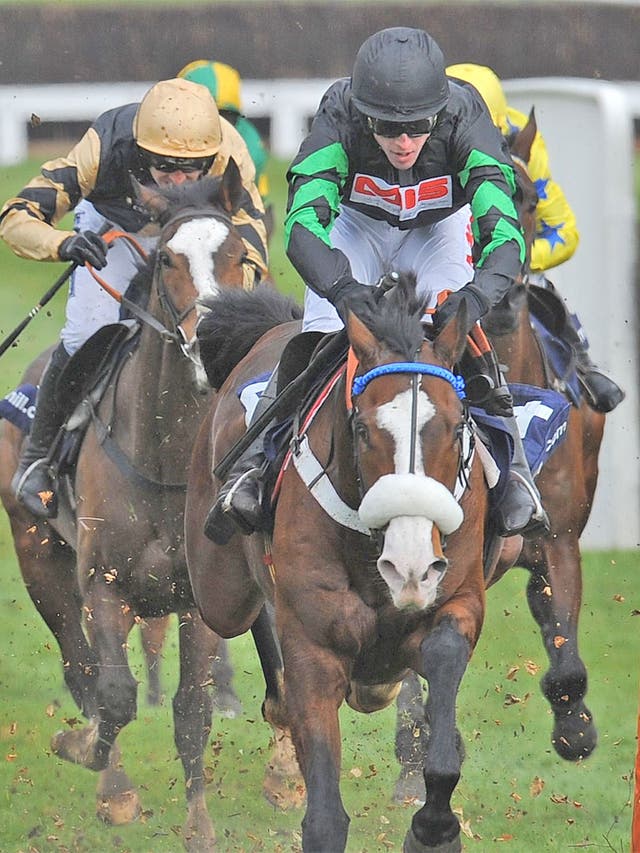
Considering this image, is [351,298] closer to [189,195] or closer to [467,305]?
[467,305]

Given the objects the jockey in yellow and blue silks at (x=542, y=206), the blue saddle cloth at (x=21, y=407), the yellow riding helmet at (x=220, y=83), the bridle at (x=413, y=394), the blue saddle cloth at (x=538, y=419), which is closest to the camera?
the bridle at (x=413, y=394)

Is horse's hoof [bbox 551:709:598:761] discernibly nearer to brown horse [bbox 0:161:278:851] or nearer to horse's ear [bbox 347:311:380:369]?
brown horse [bbox 0:161:278:851]

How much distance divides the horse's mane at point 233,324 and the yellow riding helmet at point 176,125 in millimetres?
754

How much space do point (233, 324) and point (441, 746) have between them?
1887 mm

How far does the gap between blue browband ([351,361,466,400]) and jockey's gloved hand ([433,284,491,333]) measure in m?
0.19

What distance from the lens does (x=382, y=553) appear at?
12.2 ft

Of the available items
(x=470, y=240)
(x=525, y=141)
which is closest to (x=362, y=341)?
(x=470, y=240)

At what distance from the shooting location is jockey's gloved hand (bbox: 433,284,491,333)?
409 centimetres

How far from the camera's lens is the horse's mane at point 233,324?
5.43m

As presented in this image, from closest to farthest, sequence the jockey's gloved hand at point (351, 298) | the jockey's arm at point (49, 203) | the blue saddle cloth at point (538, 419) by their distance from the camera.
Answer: the jockey's gloved hand at point (351, 298) < the blue saddle cloth at point (538, 419) < the jockey's arm at point (49, 203)

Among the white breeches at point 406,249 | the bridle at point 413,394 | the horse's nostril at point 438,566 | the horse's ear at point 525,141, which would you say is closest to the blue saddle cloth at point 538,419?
the white breeches at point 406,249

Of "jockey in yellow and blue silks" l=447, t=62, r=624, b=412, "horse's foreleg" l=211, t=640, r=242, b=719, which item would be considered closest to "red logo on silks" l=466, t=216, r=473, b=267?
"jockey in yellow and blue silks" l=447, t=62, r=624, b=412

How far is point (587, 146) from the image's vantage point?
9.25m

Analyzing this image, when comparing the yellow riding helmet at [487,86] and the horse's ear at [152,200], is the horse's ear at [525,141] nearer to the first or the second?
the yellow riding helmet at [487,86]
